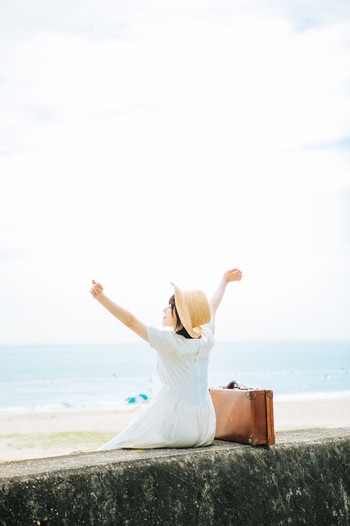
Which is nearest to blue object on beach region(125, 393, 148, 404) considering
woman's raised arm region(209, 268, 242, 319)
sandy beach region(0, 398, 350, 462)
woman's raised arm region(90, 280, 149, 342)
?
sandy beach region(0, 398, 350, 462)

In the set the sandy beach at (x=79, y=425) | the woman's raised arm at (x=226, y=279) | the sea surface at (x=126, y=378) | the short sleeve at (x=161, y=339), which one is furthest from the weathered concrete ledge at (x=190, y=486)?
the sea surface at (x=126, y=378)

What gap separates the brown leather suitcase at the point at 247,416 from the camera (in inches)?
119

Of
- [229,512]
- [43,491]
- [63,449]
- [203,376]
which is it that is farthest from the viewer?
[63,449]

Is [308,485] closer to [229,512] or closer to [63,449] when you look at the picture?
[229,512]

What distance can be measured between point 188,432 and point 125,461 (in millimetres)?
521

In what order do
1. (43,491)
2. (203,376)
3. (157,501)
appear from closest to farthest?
1. (43,491)
2. (157,501)
3. (203,376)

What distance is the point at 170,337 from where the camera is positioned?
10.1 ft

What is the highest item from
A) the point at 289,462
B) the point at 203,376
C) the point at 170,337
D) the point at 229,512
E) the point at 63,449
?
the point at 170,337

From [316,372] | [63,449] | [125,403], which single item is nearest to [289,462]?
[63,449]

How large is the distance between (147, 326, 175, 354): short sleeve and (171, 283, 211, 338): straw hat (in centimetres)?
11

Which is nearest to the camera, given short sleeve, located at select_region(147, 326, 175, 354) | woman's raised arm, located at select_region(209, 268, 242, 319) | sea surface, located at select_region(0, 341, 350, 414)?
short sleeve, located at select_region(147, 326, 175, 354)

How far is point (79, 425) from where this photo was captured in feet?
67.7

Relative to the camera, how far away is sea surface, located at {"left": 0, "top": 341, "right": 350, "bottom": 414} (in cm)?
3650

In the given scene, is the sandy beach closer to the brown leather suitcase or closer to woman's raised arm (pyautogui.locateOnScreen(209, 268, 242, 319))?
woman's raised arm (pyautogui.locateOnScreen(209, 268, 242, 319))
